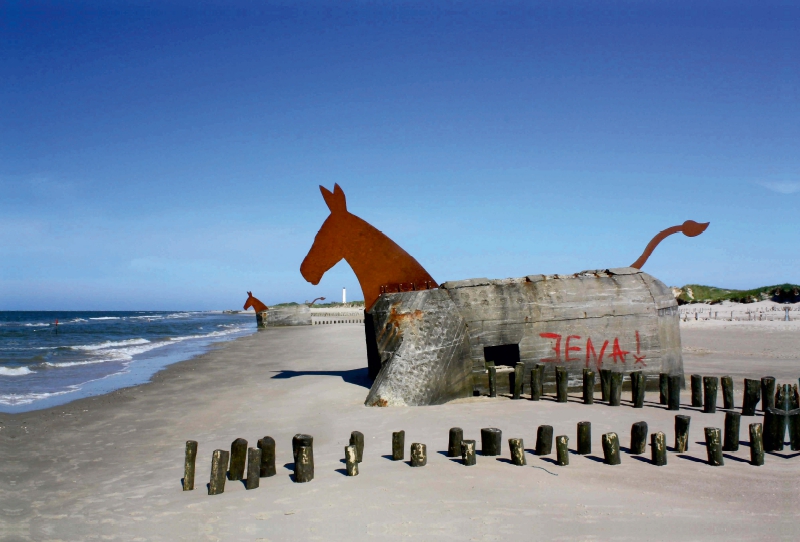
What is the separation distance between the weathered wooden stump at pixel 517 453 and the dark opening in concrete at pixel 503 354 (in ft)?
15.7

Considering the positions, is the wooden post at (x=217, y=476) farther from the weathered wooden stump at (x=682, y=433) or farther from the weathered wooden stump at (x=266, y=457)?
the weathered wooden stump at (x=682, y=433)

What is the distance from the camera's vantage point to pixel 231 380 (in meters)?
16.1

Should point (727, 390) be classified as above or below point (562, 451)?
above

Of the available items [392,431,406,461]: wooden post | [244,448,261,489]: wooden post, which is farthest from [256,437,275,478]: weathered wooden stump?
[392,431,406,461]: wooden post

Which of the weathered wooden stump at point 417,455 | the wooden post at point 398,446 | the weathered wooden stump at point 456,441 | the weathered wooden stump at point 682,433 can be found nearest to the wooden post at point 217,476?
the wooden post at point 398,446

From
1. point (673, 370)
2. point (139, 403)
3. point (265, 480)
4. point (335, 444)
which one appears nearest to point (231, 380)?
point (139, 403)

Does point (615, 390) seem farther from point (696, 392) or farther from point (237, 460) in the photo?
point (237, 460)

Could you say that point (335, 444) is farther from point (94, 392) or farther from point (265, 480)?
point (94, 392)

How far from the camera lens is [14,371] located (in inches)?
745

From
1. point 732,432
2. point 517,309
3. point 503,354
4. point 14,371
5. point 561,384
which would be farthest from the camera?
point 14,371

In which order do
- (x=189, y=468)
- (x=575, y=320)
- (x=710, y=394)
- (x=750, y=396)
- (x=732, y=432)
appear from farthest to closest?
(x=575, y=320) < (x=710, y=394) < (x=750, y=396) < (x=732, y=432) < (x=189, y=468)

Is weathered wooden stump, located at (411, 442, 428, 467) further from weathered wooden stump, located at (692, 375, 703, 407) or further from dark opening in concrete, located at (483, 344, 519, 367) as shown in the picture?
weathered wooden stump, located at (692, 375, 703, 407)

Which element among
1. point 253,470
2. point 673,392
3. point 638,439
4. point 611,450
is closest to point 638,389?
point 673,392

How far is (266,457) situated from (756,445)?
589 cm
